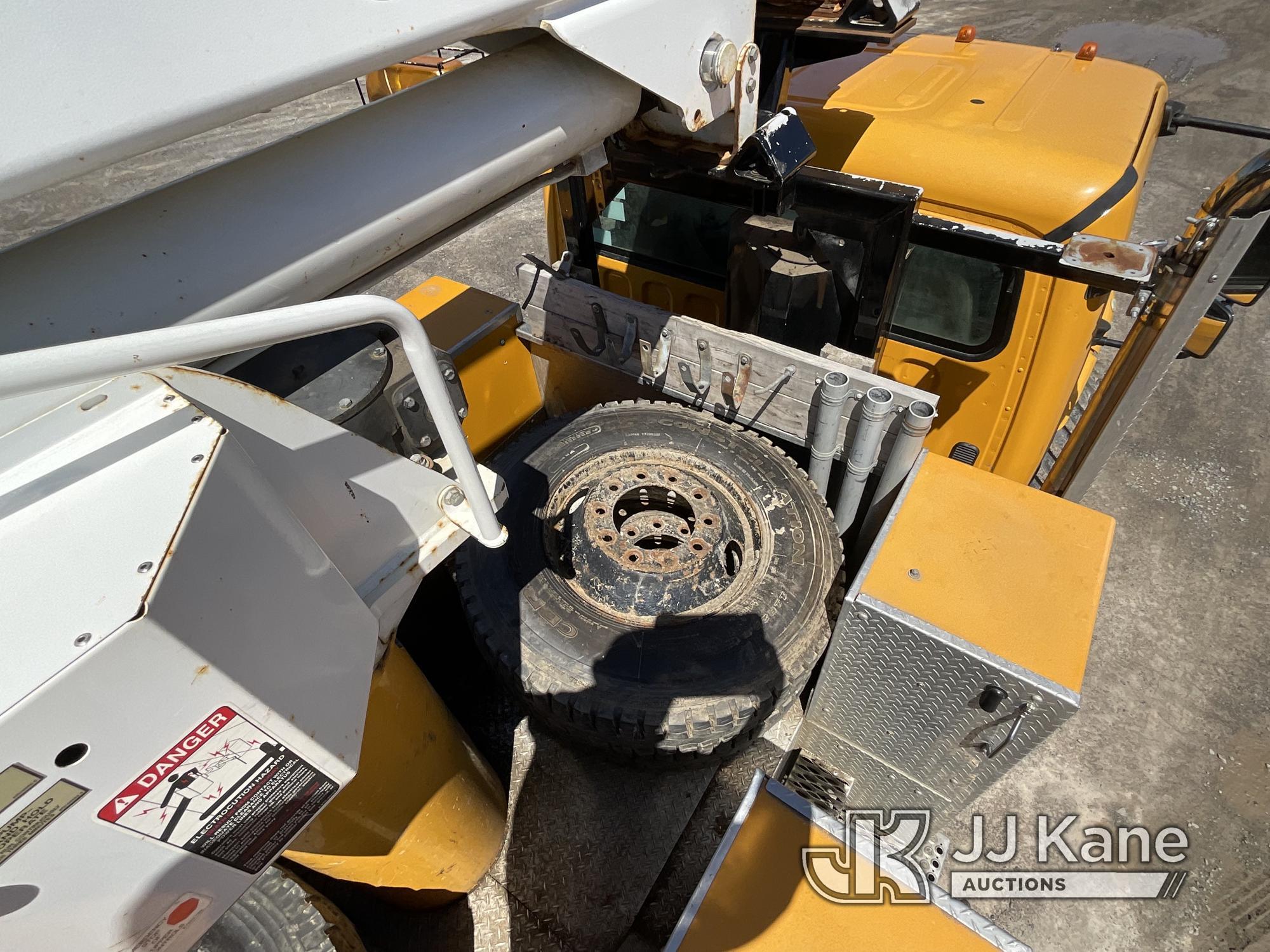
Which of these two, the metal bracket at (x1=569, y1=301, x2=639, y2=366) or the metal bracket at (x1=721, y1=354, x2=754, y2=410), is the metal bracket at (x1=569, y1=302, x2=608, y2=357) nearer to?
the metal bracket at (x1=569, y1=301, x2=639, y2=366)

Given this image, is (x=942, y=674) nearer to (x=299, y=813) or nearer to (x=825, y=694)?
(x=825, y=694)

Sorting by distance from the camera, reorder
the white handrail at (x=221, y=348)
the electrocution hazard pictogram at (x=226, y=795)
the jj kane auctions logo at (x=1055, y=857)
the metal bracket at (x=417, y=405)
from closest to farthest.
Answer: the white handrail at (x=221, y=348)
the electrocution hazard pictogram at (x=226, y=795)
the metal bracket at (x=417, y=405)
the jj kane auctions logo at (x=1055, y=857)

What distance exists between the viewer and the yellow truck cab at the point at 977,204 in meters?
2.13

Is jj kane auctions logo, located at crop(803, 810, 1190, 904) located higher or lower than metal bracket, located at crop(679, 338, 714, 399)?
lower

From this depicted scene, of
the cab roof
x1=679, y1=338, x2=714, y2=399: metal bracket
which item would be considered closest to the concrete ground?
x1=679, y1=338, x2=714, y2=399: metal bracket

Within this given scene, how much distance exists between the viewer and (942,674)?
1.60 meters

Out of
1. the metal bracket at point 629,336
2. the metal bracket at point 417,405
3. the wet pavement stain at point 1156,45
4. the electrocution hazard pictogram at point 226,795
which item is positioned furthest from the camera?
the wet pavement stain at point 1156,45

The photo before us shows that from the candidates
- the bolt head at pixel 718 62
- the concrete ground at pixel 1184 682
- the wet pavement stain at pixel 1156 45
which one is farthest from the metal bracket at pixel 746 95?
the wet pavement stain at pixel 1156 45

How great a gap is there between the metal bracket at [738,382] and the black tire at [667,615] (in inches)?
8.8

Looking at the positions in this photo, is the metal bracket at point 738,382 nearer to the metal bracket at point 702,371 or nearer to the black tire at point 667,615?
the metal bracket at point 702,371

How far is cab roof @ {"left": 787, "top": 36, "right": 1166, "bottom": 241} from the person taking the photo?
208 centimetres

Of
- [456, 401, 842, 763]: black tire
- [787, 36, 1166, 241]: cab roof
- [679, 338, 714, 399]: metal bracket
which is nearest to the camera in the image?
[456, 401, 842, 763]: black tire

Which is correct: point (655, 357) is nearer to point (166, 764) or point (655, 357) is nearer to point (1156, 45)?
point (166, 764)

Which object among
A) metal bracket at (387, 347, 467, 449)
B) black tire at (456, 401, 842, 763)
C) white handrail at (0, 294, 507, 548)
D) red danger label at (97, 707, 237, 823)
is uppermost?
white handrail at (0, 294, 507, 548)
